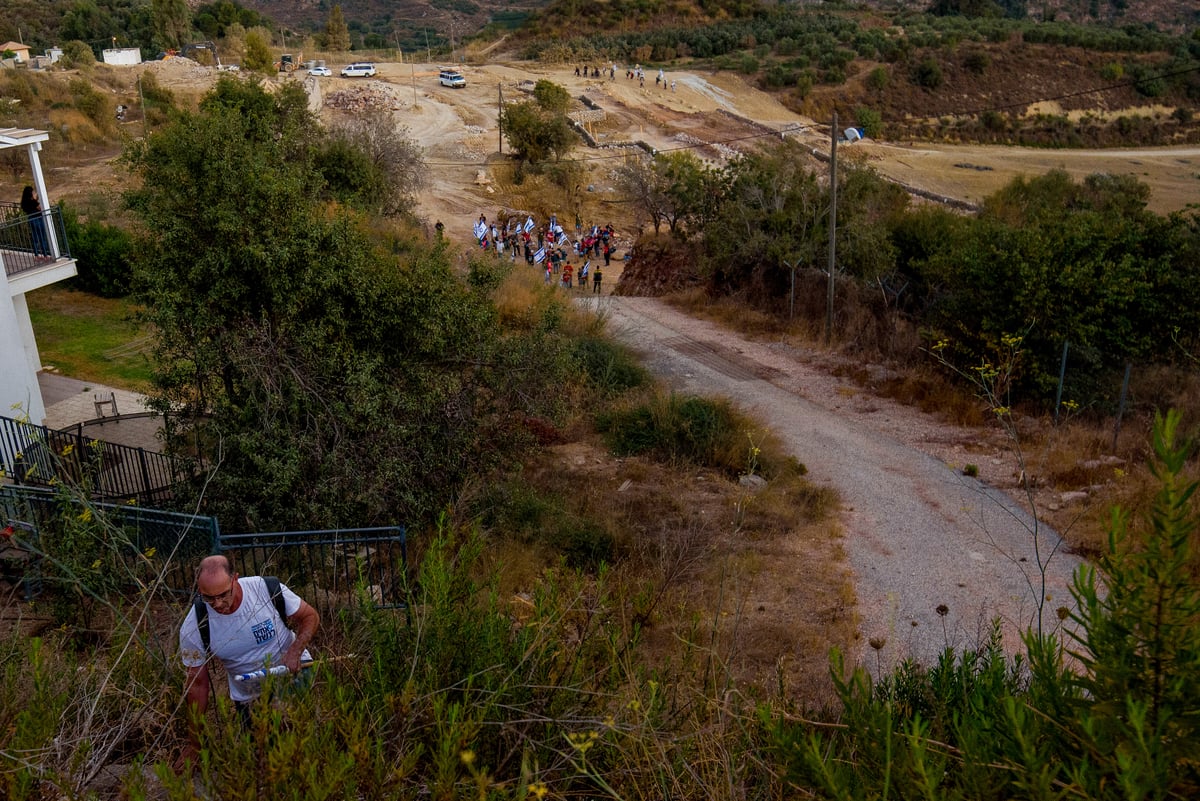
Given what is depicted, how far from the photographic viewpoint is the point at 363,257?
1123 centimetres

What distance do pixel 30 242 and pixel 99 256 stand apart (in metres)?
6.35

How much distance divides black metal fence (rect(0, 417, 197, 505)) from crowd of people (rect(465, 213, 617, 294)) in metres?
17.1

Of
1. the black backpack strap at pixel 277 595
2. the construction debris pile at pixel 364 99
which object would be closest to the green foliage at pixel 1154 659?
the black backpack strap at pixel 277 595

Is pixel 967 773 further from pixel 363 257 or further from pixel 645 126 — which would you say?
pixel 645 126

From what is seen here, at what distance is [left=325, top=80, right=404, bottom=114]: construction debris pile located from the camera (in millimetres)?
53000

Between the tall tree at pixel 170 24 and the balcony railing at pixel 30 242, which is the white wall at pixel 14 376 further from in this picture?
the tall tree at pixel 170 24

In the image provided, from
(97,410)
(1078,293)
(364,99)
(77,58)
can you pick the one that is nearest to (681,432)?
(1078,293)

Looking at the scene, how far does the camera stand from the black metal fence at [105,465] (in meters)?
10.5

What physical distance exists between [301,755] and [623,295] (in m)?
24.8

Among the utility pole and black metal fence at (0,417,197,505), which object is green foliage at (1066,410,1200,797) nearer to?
black metal fence at (0,417,197,505)

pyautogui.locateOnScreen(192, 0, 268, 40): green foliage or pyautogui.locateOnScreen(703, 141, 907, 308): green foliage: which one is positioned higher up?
pyautogui.locateOnScreen(192, 0, 268, 40): green foliage

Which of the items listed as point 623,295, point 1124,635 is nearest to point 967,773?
point 1124,635

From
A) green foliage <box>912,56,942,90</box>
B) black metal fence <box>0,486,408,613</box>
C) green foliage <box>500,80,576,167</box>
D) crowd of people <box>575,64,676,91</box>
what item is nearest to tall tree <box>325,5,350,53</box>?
crowd of people <box>575,64,676,91</box>

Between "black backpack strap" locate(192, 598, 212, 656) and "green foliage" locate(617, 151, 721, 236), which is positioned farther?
"green foliage" locate(617, 151, 721, 236)
